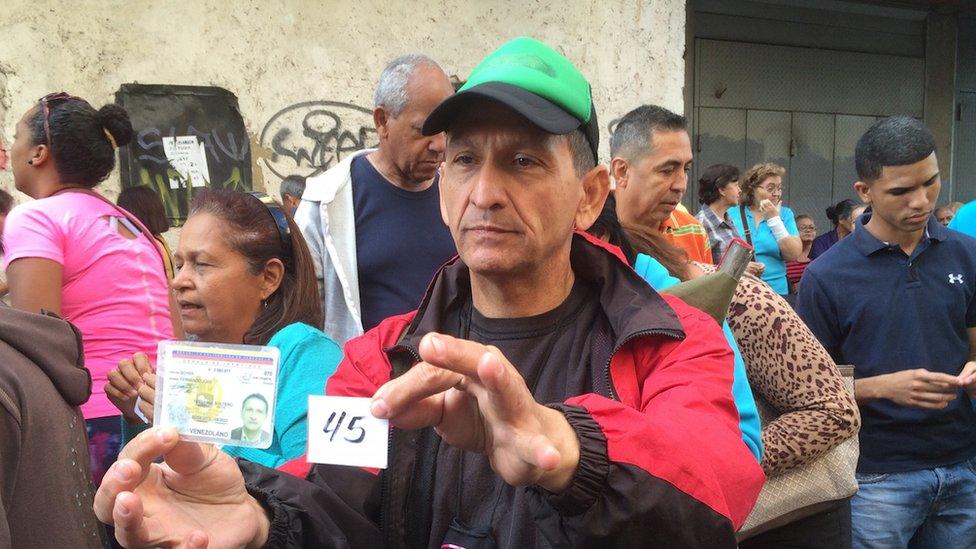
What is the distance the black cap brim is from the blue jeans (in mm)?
2632

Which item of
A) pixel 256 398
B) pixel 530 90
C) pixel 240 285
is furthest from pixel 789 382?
pixel 256 398

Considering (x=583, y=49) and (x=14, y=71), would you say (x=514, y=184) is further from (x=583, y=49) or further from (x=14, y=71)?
(x=583, y=49)

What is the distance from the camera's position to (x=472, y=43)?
7594 millimetres

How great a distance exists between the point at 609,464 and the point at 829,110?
11313 millimetres

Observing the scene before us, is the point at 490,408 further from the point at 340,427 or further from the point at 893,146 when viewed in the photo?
the point at 893,146

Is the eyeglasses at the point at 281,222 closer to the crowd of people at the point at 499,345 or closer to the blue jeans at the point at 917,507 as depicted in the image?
the crowd of people at the point at 499,345

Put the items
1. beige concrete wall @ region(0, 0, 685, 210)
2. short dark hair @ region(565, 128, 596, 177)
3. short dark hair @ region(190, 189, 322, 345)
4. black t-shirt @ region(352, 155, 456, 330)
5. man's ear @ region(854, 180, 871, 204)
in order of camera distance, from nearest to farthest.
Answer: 1. short dark hair @ region(565, 128, 596, 177)
2. short dark hair @ region(190, 189, 322, 345)
3. black t-shirt @ region(352, 155, 456, 330)
4. man's ear @ region(854, 180, 871, 204)
5. beige concrete wall @ region(0, 0, 685, 210)

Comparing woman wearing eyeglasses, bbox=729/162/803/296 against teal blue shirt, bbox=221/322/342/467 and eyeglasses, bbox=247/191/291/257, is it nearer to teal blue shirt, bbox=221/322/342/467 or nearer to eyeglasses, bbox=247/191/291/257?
eyeglasses, bbox=247/191/291/257

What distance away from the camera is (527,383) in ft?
5.76

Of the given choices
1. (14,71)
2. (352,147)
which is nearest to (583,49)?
(352,147)

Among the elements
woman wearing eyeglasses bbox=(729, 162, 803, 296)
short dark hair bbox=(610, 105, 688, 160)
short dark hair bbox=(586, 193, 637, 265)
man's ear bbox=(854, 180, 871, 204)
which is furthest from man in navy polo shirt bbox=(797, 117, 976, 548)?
woman wearing eyeglasses bbox=(729, 162, 803, 296)

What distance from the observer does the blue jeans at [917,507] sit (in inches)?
141

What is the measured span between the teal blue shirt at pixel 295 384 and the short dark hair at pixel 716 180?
216 inches

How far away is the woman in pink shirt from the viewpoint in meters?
3.25
